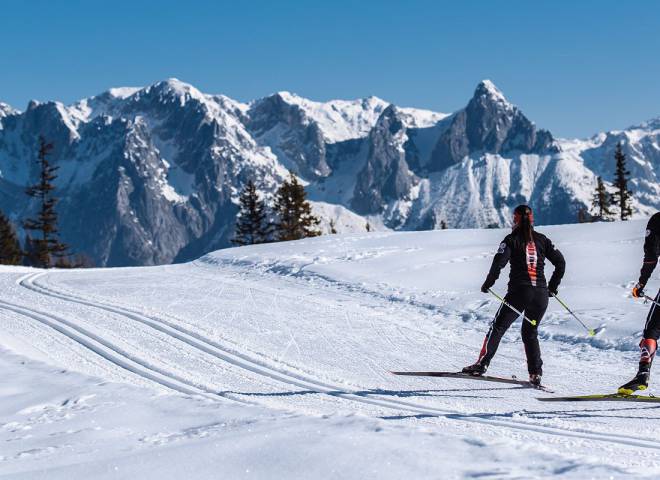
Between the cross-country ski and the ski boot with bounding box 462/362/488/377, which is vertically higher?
the ski boot with bounding box 462/362/488/377

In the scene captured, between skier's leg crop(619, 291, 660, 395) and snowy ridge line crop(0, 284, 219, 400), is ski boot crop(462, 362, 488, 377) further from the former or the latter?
snowy ridge line crop(0, 284, 219, 400)

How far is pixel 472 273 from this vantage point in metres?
20.0

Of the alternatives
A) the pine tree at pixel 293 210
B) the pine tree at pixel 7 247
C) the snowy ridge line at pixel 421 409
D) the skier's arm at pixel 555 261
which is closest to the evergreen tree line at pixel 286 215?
the pine tree at pixel 293 210

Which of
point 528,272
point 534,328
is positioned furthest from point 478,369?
point 528,272

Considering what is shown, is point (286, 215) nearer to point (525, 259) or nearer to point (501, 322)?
point (501, 322)

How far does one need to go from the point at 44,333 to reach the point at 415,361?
699cm

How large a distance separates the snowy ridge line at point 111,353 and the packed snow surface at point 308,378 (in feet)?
0.16

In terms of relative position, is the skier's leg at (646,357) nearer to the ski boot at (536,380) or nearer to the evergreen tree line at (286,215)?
the ski boot at (536,380)

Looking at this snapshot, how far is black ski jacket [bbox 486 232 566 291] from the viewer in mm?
8719

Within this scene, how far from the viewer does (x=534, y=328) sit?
8.83 m

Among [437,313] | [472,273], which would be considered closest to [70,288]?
[437,313]

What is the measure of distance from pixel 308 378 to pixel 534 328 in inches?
124

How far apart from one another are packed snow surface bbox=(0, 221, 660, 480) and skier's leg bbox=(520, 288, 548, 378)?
40 centimetres

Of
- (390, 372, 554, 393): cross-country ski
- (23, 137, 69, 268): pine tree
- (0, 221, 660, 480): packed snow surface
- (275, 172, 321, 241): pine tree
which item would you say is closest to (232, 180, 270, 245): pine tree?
(275, 172, 321, 241): pine tree
